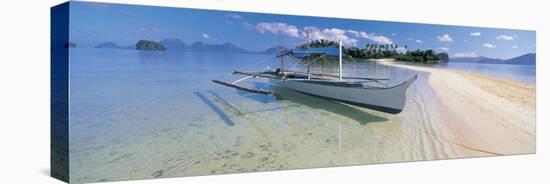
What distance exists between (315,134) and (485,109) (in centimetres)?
345

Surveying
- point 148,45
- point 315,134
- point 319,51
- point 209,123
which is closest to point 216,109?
point 209,123

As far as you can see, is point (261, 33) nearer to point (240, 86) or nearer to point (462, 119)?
point (240, 86)

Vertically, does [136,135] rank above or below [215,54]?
below

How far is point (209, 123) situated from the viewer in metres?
5.94

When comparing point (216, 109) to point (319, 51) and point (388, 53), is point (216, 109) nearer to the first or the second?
point (319, 51)

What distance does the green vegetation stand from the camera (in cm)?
684

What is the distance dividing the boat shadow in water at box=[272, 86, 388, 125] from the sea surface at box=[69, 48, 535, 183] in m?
0.02

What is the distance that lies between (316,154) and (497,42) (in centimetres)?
442

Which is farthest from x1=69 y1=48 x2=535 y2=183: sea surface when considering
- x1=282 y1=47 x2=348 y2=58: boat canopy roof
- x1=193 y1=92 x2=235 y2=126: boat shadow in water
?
x1=282 y1=47 x2=348 y2=58: boat canopy roof

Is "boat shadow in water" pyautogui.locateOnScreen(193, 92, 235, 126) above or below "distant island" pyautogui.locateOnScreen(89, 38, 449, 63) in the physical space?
below

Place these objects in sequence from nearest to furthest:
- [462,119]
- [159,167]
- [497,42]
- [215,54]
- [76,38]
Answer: [76,38]
[159,167]
[215,54]
[462,119]
[497,42]

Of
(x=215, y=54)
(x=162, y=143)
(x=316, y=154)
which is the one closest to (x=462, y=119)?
(x=316, y=154)

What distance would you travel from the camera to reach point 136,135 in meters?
5.48

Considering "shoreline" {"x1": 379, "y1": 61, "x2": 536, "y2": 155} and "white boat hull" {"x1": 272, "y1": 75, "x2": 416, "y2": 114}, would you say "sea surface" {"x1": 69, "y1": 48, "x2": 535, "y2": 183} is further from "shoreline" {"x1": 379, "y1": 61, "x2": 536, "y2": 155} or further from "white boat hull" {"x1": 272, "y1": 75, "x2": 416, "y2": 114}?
"shoreline" {"x1": 379, "y1": 61, "x2": 536, "y2": 155}
